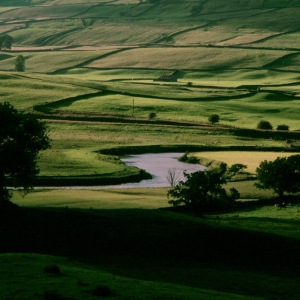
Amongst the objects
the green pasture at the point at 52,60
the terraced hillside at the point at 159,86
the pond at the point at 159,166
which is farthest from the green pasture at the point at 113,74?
the pond at the point at 159,166

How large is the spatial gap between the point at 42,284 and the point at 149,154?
6049cm

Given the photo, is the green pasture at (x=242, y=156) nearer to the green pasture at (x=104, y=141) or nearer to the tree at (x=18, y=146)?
the green pasture at (x=104, y=141)

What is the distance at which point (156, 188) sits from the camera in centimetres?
6388

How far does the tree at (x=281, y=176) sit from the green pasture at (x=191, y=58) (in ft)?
351

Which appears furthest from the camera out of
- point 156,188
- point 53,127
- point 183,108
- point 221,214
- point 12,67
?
point 12,67

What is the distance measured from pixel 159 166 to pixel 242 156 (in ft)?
29.5

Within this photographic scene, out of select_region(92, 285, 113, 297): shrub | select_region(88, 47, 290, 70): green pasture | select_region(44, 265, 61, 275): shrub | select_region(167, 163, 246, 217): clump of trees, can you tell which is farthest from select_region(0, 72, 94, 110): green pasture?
select_region(92, 285, 113, 297): shrub

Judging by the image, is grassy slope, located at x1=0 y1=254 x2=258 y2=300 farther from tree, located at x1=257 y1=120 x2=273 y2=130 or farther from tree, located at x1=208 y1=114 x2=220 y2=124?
tree, located at x1=208 y1=114 x2=220 y2=124

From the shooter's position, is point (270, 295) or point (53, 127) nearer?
point (270, 295)

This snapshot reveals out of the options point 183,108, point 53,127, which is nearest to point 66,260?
point 53,127

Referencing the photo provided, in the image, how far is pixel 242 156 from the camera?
266 ft

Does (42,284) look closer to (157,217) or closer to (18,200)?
(157,217)

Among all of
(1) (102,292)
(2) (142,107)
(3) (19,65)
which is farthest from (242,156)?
(3) (19,65)

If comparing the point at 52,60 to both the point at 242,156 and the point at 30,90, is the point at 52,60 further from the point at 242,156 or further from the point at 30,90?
the point at 242,156
